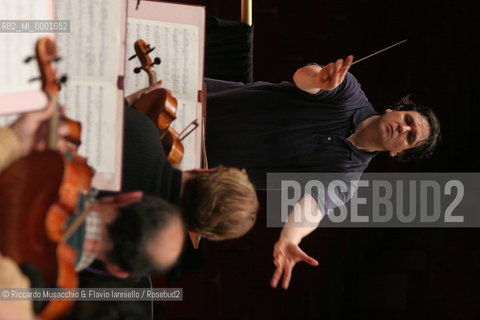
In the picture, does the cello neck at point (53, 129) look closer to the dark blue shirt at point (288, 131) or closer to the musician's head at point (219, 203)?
the musician's head at point (219, 203)

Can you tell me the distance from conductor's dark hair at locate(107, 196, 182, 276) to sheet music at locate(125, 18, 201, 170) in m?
0.73

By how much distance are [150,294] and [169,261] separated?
0.32 metres

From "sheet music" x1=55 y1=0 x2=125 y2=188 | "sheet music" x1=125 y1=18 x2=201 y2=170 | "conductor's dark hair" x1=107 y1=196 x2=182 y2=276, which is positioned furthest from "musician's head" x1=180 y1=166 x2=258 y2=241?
"sheet music" x1=125 y1=18 x2=201 y2=170

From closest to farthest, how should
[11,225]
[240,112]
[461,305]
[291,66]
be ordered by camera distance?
[11,225] < [240,112] < [461,305] < [291,66]

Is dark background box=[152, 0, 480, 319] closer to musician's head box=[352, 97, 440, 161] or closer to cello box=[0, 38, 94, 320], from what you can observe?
musician's head box=[352, 97, 440, 161]

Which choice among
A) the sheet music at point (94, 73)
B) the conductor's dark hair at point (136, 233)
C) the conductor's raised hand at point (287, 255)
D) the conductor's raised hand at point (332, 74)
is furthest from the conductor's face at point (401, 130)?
the conductor's dark hair at point (136, 233)

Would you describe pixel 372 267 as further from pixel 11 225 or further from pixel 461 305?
pixel 11 225

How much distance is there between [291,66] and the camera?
9.71 feet

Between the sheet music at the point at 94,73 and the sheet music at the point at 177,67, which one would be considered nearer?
the sheet music at the point at 94,73

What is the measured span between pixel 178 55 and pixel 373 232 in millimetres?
1687

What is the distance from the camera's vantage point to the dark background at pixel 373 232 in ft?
8.34

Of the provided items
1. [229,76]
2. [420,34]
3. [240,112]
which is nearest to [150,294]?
[240,112]

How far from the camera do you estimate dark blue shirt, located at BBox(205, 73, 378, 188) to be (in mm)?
1673

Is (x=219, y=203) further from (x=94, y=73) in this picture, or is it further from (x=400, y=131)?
(x=400, y=131)
